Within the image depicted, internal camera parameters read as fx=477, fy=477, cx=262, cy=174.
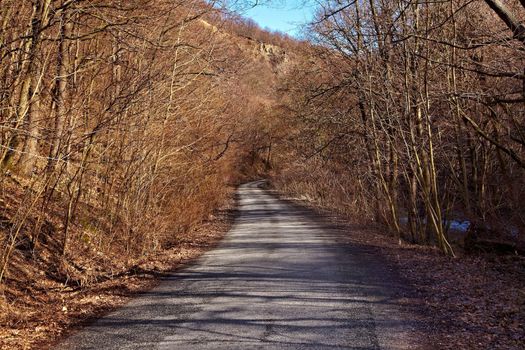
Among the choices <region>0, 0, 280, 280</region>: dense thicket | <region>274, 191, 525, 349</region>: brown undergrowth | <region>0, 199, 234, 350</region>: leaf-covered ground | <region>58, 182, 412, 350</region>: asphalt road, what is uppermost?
<region>0, 0, 280, 280</region>: dense thicket

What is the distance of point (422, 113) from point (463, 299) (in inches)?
325

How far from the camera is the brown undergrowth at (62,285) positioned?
5.92m

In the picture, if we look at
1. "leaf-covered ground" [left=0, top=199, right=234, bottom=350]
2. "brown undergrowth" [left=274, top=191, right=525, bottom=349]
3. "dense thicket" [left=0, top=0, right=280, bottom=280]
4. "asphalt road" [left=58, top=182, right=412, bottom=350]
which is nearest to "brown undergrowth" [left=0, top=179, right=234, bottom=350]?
"leaf-covered ground" [left=0, top=199, right=234, bottom=350]

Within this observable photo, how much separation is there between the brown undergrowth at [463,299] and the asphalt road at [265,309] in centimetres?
36

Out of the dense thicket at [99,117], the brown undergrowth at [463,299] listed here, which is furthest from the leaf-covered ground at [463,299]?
the dense thicket at [99,117]

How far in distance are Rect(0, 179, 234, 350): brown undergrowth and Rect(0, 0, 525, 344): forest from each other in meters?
0.05

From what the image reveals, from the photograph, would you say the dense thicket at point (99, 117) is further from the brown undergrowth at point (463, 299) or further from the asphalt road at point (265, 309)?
the brown undergrowth at point (463, 299)

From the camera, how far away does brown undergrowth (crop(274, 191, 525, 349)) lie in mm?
5332

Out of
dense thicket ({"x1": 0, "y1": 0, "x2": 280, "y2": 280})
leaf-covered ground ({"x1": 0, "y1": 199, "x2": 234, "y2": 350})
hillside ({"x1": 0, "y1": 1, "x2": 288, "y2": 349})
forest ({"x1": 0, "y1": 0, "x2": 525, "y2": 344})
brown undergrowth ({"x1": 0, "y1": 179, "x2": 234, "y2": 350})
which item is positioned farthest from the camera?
forest ({"x1": 0, "y1": 0, "x2": 525, "y2": 344})

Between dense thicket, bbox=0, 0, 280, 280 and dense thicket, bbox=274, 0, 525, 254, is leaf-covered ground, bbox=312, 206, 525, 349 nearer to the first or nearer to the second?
dense thicket, bbox=274, 0, 525, 254

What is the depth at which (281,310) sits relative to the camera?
6.45 meters

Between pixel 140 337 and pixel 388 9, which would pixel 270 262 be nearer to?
pixel 140 337

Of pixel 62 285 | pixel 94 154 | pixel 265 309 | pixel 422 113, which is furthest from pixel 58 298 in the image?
pixel 422 113

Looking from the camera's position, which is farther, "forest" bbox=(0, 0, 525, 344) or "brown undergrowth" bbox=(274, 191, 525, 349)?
"forest" bbox=(0, 0, 525, 344)
